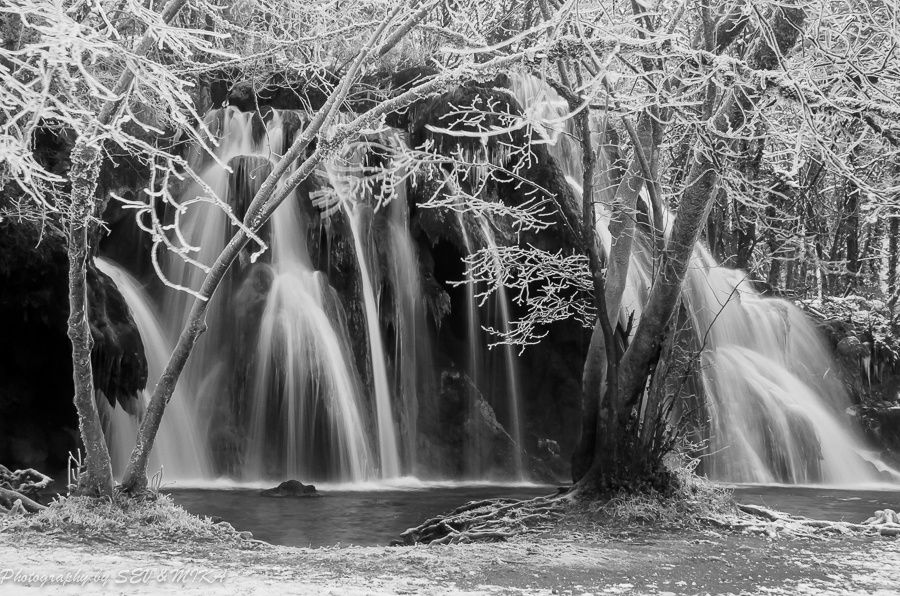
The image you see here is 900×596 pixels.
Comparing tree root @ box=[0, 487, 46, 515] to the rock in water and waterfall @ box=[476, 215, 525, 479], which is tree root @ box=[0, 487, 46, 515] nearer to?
the rock in water

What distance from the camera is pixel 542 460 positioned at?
Answer: 50.1 feet

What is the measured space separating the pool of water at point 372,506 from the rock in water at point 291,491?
0.56 feet

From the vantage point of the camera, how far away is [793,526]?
6508 millimetres

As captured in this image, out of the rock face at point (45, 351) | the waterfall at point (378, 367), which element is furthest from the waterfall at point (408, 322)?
the rock face at point (45, 351)

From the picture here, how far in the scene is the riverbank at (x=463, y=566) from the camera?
13.1ft

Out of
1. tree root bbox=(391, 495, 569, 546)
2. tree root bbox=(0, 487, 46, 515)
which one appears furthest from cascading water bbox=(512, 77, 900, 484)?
tree root bbox=(0, 487, 46, 515)

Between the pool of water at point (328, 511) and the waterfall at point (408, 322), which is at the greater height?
the waterfall at point (408, 322)

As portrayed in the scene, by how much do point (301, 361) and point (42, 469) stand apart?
407 cm

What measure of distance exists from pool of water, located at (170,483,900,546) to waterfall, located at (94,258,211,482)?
128 centimetres

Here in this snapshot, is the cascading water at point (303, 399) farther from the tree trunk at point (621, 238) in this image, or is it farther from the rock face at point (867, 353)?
the rock face at point (867, 353)

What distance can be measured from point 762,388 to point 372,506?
905cm

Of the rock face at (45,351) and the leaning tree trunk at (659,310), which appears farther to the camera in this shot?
the rock face at (45,351)

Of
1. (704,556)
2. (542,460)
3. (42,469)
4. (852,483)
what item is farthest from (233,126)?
(852,483)

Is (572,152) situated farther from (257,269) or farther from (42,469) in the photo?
(42,469)
